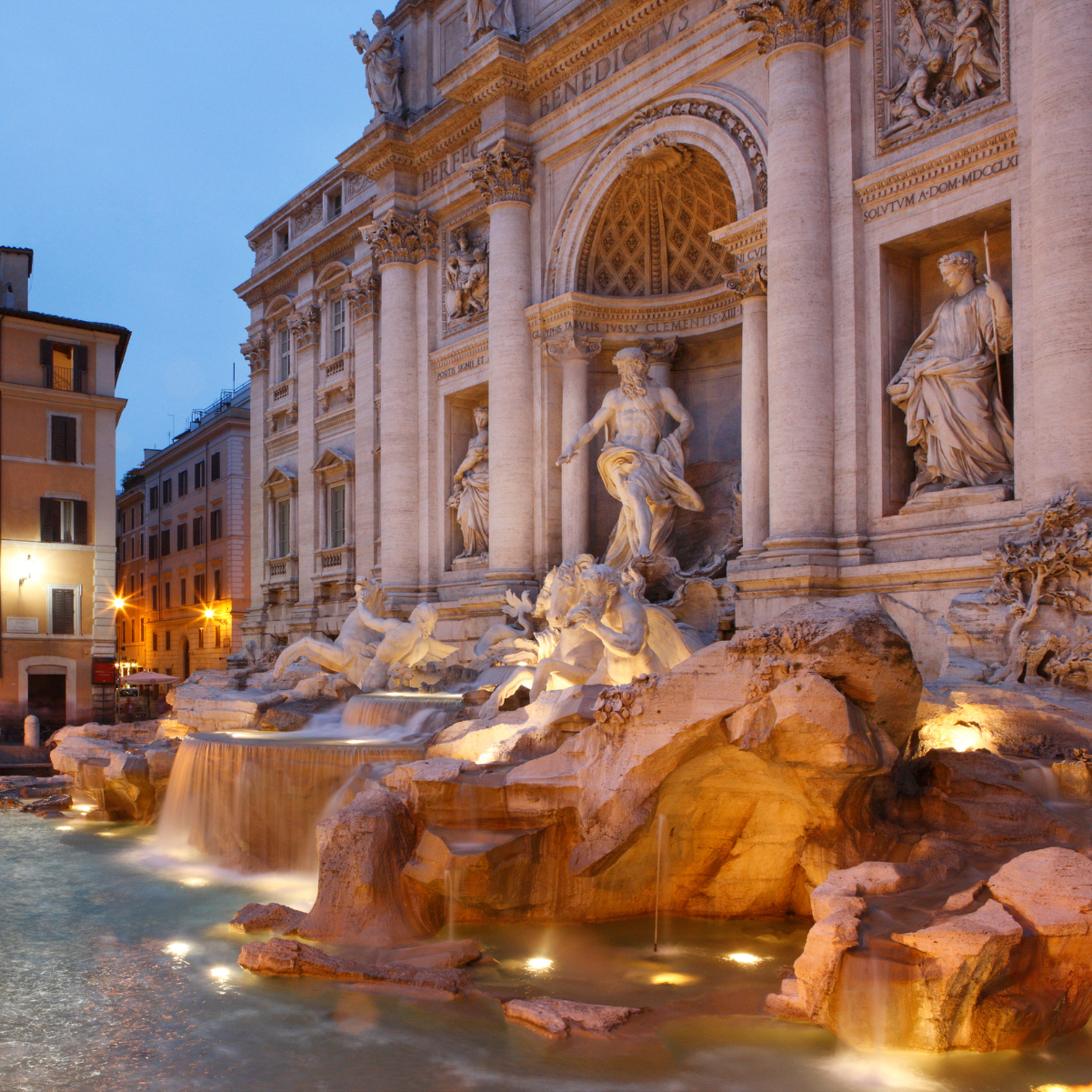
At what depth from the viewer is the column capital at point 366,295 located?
75.8ft

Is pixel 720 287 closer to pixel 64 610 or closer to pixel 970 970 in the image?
pixel 970 970

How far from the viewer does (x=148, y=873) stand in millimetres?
10961

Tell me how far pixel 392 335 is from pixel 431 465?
267cm

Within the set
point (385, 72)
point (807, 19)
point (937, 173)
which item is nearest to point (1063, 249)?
point (937, 173)

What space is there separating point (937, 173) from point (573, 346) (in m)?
6.48

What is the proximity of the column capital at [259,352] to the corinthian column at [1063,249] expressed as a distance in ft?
70.8

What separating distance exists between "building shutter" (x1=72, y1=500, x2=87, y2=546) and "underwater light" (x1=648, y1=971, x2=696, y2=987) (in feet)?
88.4

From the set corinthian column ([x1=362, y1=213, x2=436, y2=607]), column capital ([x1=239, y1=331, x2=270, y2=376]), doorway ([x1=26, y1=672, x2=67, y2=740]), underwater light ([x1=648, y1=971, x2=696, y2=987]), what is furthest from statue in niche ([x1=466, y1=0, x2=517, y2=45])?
doorway ([x1=26, y1=672, x2=67, y2=740])

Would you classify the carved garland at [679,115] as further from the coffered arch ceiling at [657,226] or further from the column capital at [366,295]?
the column capital at [366,295]

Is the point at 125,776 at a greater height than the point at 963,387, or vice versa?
the point at 963,387

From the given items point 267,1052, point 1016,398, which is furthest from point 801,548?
point 267,1052

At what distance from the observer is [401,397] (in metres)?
20.6

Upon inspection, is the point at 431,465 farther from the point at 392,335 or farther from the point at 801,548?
the point at 801,548

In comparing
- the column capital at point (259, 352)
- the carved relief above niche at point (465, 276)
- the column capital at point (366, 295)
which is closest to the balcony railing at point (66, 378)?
the column capital at point (259, 352)
